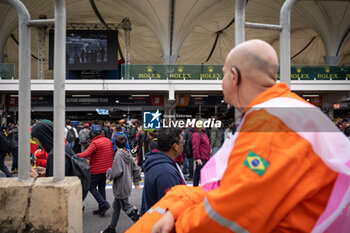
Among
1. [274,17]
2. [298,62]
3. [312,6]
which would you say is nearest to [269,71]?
[312,6]

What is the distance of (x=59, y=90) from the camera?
220cm

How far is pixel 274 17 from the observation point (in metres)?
27.3

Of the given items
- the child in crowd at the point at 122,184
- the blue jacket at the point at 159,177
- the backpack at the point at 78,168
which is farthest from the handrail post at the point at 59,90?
the child in crowd at the point at 122,184

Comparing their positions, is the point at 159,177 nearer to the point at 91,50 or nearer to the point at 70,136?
the point at 70,136

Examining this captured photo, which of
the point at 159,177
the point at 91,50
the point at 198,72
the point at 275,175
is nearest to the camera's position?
the point at 275,175

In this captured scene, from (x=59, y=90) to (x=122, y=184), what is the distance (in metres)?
2.51

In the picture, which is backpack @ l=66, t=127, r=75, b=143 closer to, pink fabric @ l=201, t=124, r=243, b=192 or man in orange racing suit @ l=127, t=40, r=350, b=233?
pink fabric @ l=201, t=124, r=243, b=192

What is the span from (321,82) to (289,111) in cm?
2199

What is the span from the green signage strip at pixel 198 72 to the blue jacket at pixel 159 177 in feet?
57.1

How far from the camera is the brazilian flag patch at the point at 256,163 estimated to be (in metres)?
0.79

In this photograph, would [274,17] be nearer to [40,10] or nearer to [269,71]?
[40,10]

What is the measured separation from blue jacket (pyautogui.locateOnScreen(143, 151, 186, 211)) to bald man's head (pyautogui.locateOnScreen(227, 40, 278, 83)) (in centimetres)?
146

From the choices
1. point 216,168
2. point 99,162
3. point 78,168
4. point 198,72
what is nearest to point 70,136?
point 99,162

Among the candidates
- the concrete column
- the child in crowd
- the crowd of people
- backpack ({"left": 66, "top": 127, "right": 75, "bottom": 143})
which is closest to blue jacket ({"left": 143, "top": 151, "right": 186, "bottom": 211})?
the concrete column
